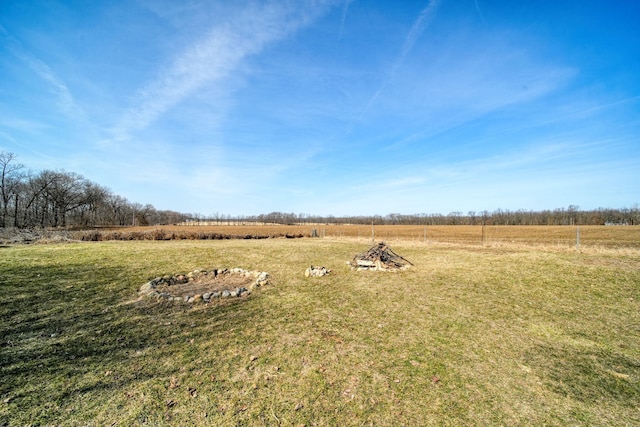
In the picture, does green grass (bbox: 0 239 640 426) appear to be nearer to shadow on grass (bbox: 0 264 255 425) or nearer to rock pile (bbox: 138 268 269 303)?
shadow on grass (bbox: 0 264 255 425)

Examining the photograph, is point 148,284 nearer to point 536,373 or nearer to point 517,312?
point 536,373

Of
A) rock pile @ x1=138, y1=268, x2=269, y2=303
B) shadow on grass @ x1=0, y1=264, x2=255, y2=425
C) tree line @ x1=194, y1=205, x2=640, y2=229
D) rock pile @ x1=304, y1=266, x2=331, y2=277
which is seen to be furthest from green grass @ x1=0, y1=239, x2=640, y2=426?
tree line @ x1=194, y1=205, x2=640, y2=229

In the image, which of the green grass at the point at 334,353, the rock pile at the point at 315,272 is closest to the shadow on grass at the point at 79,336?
the green grass at the point at 334,353

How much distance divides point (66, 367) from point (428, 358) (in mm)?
6983

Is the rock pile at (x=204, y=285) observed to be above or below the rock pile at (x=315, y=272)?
below

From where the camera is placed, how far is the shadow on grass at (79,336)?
432cm

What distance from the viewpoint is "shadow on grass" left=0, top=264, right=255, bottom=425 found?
14.2ft

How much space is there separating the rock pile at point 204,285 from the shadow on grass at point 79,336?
51 centimetres

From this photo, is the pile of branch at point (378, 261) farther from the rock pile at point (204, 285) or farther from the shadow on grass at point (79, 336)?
the shadow on grass at point (79, 336)

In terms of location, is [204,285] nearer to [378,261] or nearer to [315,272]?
[315,272]

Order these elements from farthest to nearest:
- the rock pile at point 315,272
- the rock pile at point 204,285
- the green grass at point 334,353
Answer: the rock pile at point 315,272 → the rock pile at point 204,285 → the green grass at point 334,353

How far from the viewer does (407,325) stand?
23.4ft

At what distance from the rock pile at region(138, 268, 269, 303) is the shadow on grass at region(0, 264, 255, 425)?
0.51m

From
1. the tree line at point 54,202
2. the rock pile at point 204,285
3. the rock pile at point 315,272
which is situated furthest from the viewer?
the tree line at point 54,202
